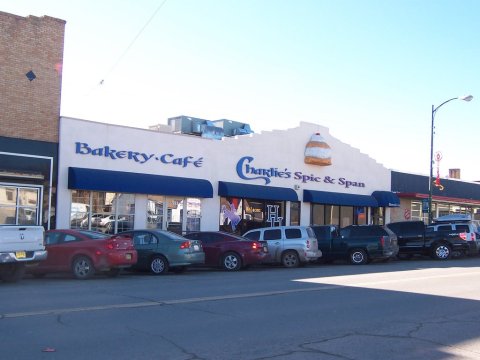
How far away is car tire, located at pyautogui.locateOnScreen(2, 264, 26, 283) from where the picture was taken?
14.8m

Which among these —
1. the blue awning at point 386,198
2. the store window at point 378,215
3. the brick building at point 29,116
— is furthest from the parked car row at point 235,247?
the store window at point 378,215

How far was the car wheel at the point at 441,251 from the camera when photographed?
86.0 feet

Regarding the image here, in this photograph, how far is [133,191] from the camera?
2388 centimetres

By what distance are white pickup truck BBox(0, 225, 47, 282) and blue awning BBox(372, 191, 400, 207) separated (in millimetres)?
23192

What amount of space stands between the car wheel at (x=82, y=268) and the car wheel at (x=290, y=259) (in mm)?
8072

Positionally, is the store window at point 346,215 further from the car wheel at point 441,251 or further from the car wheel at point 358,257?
the car wheel at point 358,257

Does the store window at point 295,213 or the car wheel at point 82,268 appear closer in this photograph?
the car wheel at point 82,268

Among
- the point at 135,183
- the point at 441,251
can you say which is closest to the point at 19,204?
the point at 135,183

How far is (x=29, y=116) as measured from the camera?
22.1m

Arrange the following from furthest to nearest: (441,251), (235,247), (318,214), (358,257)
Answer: (318,214) < (441,251) < (358,257) < (235,247)

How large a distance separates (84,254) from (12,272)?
1.97 meters

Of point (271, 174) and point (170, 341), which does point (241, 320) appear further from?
point (271, 174)

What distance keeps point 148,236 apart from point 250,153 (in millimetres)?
11326

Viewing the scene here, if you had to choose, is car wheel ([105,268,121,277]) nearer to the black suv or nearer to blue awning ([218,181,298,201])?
blue awning ([218,181,298,201])
